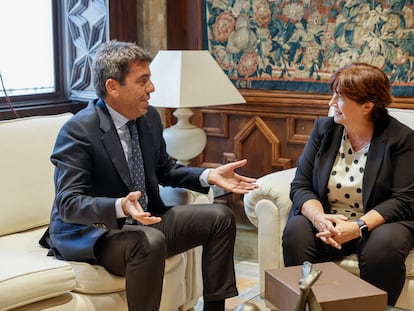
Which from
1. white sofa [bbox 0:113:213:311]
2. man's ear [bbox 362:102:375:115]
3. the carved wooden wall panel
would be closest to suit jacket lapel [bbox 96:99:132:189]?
white sofa [bbox 0:113:213:311]

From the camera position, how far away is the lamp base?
3.49m

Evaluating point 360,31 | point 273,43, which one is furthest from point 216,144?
point 360,31

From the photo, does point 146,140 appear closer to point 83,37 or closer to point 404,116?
point 404,116

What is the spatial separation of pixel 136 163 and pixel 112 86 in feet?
1.02

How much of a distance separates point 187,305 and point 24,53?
5.32ft

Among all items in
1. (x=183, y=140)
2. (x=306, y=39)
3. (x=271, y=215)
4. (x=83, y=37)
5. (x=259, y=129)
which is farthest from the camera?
(x=259, y=129)

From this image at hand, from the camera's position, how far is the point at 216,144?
4.19 meters

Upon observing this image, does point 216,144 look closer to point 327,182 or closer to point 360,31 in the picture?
point 360,31

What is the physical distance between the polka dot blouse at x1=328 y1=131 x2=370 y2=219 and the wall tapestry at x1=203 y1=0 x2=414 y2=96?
0.84 meters

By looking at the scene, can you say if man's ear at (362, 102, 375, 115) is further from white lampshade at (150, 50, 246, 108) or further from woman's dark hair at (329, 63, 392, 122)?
→ white lampshade at (150, 50, 246, 108)

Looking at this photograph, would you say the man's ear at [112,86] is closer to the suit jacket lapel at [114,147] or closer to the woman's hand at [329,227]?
the suit jacket lapel at [114,147]

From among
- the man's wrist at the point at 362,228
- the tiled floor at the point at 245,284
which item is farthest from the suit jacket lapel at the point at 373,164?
the tiled floor at the point at 245,284

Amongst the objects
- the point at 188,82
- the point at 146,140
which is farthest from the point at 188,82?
the point at 146,140

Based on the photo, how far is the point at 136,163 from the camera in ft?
9.04
